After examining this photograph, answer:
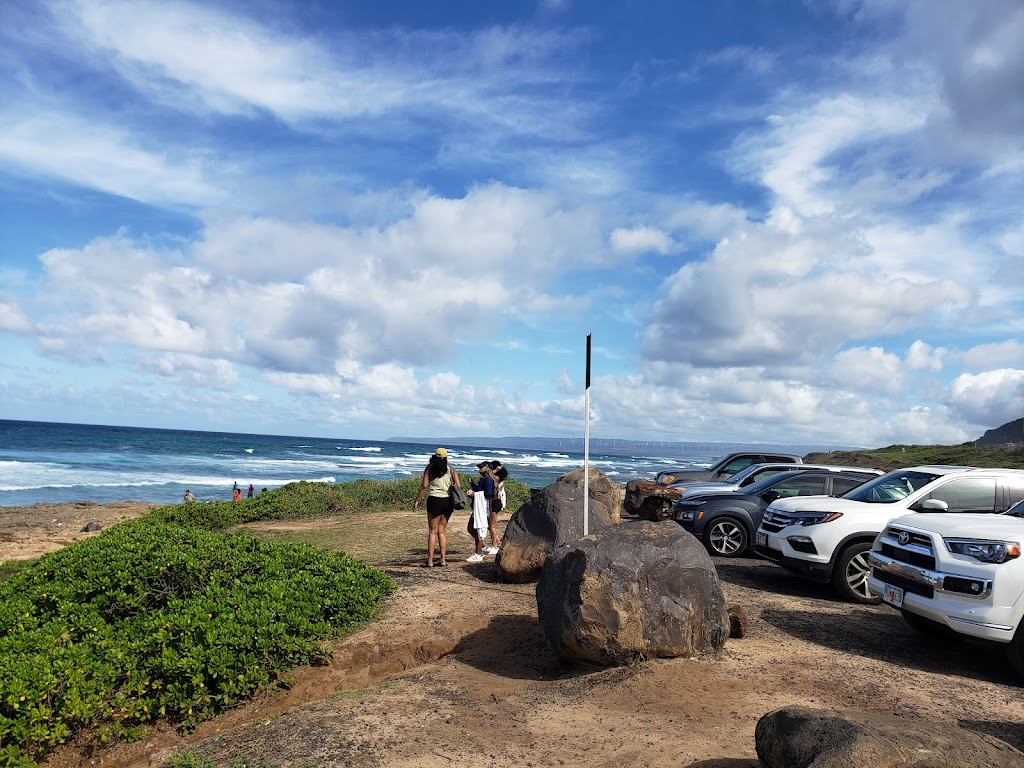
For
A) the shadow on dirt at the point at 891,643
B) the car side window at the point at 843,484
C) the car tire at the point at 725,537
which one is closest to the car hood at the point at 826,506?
the shadow on dirt at the point at 891,643

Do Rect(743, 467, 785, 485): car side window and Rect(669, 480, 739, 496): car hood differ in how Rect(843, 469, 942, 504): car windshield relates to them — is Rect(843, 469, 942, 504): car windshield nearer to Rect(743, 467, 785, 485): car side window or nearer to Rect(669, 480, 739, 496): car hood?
Rect(669, 480, 739, 496): car hood

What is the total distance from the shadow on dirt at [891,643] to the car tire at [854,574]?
1.62ft

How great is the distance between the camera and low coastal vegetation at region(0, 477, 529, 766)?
224 inches

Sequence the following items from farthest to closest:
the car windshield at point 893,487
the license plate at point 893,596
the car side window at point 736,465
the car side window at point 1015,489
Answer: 1. the car side window at point 736,465
2. the car windshield at point 893,487
3. the car side window at point 1015,489
4. the license plate at point 893,596

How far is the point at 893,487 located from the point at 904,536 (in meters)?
2.80

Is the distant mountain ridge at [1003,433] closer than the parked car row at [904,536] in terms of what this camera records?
No

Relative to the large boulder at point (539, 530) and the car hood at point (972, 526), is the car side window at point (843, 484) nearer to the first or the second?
the large boulder at point (539, 530)

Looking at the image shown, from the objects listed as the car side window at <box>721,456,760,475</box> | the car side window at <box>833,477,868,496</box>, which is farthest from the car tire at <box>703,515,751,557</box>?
the car side window at <box>721,456,760,475</box>

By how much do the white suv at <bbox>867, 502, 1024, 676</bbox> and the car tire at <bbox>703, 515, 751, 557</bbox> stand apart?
17.2 feet

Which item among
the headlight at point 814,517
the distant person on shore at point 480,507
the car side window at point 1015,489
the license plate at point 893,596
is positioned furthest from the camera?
the distant person on shore at point 480,507

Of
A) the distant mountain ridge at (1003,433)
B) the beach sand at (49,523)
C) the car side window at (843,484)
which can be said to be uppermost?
the distant mountain ridge at (1003,433)

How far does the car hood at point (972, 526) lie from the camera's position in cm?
671

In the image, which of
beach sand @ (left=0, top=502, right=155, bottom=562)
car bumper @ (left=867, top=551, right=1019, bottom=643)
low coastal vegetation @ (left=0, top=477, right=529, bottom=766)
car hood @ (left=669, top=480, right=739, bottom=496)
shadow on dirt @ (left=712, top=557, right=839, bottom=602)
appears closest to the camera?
low coastal vegetation @ (left=0, top=477, right=529, bottom=766)

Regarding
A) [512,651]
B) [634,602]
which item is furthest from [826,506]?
[512,651]
